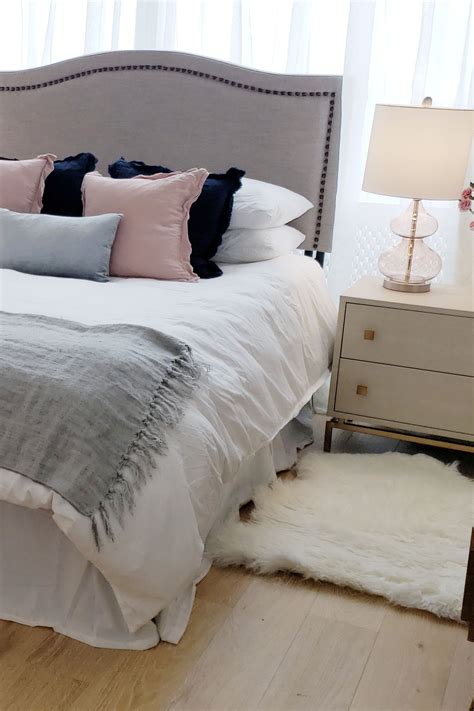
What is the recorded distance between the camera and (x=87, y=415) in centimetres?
153

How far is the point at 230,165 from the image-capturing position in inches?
123

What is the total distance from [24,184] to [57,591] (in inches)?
63.1

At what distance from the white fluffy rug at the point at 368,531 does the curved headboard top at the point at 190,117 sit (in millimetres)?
1081

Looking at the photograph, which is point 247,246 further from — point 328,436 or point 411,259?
point 328,436

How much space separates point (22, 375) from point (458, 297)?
1.58 meters

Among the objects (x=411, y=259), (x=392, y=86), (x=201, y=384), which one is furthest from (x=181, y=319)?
(x=392, y=86)

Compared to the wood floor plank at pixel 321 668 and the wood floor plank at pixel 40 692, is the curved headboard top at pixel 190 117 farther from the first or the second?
the wood floor plank at pixel 40 692

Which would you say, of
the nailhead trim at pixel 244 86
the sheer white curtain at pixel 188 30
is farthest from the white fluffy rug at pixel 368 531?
the sheer white curtain at pixel 188 30

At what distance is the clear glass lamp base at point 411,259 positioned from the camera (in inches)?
106

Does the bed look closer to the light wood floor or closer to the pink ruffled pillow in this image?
the light wood floor

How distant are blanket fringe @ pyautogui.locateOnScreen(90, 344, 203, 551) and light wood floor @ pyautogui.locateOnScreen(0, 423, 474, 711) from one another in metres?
0.27

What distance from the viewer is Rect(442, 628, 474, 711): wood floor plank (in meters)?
1.52

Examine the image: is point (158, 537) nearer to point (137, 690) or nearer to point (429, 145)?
point (137, 690)

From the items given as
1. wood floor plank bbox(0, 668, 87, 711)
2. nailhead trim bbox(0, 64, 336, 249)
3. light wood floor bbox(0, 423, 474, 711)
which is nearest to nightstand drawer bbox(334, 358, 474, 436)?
nailhead trim bbox(0, 64, 336, 249)
